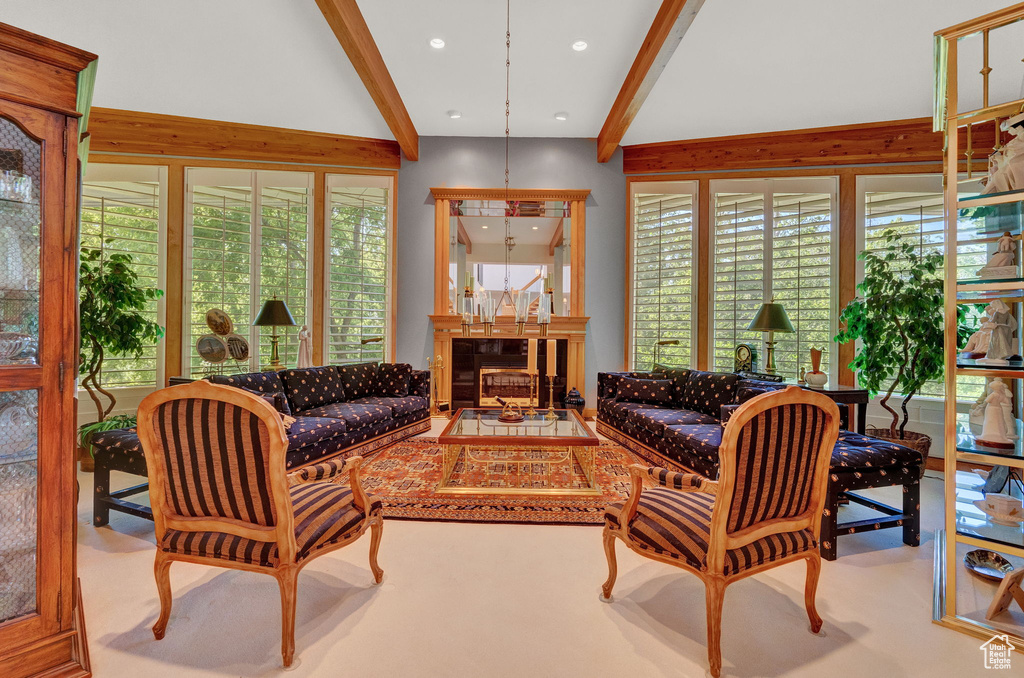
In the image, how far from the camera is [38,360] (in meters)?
1.61

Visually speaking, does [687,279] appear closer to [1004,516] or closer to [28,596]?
[1004,516]

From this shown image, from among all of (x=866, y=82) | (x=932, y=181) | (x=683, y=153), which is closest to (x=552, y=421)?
(x=683, y=153)

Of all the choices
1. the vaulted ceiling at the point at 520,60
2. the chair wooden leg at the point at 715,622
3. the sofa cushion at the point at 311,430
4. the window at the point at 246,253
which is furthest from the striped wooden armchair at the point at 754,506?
the window at the point at 246,253

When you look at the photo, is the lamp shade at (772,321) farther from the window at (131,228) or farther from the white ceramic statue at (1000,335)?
the window at (131,228)

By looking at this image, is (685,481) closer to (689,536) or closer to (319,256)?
(689,536)

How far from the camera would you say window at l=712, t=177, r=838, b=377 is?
5371 mm

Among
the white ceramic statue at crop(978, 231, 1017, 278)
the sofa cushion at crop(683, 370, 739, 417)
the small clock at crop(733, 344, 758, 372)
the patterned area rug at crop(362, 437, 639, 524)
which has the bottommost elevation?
the patterned area rug at crop(362, 437, 639, 524)

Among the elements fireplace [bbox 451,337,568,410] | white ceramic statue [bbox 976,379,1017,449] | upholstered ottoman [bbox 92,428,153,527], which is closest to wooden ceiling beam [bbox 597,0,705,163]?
fireplace [bbox 451,337,568,410]

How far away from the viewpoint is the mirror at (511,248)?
605cm

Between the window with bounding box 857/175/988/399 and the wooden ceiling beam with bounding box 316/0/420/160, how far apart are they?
5.23 meters

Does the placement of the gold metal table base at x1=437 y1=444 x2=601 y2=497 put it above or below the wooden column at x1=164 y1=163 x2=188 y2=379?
below

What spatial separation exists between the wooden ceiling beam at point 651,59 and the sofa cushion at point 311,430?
4005 millimetres

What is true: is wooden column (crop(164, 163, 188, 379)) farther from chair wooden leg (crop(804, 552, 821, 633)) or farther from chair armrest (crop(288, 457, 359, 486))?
chair wooden leg (crop(804, 552, 821, 633))

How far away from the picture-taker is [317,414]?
14.0ft
